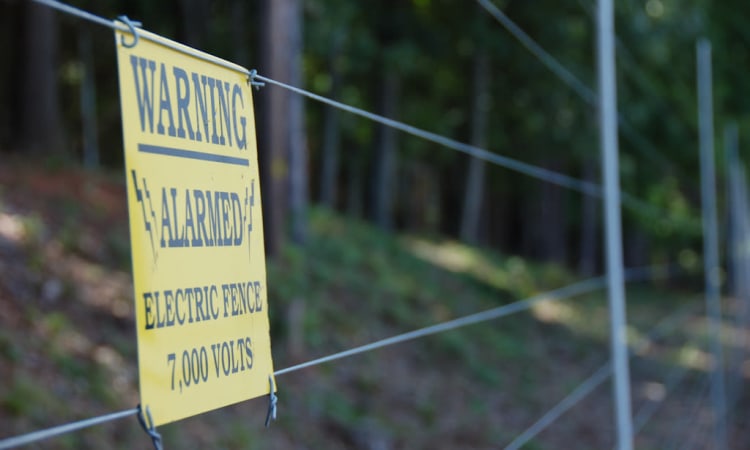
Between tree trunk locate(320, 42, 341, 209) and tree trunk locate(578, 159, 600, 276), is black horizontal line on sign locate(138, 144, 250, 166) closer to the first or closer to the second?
tree trunk locate(320, 42, 341, 209)

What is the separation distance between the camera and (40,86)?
1267 cm

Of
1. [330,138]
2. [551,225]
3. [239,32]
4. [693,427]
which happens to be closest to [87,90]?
[330,138]

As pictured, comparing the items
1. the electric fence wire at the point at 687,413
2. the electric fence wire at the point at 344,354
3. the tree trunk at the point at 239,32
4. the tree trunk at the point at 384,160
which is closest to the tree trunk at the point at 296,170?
the tree trunk at the point at 239,32

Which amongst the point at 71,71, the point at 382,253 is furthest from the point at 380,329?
the point at 71,71

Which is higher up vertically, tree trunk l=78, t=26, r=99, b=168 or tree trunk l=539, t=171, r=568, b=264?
tree trunk l=78, t=26, r=99, b=168

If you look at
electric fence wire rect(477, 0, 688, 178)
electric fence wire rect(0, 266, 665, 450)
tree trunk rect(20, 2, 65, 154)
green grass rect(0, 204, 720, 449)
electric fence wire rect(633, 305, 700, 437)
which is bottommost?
electric fence wire rect(633, 305, 700, 437)

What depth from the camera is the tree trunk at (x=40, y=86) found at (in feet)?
40.9

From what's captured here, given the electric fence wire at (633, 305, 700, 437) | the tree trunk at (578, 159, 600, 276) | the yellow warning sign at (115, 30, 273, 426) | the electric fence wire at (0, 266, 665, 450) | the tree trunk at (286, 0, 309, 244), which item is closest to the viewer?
the electric fence wire at (0, 266, 665, 450)

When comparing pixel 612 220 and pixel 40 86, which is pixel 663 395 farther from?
pixel 612 220

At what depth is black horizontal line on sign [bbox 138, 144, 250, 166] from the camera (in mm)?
1894

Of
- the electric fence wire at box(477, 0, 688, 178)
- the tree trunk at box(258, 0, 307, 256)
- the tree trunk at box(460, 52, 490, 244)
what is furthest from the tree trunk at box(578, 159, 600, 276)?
the tree trunk at box(258, 0, 307, 256)

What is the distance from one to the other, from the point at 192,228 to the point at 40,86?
11.4m

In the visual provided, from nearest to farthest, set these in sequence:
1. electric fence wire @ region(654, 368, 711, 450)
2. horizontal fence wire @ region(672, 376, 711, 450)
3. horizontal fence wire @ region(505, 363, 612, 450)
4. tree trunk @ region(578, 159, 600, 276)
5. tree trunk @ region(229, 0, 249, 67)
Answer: horizontal fence wire @ region(505, 363, 612, 450), horizontal fence wire @ region(672, 376, 711, 450), electric fence wire @ region(654, 368, 711, 450), tree trunk @ region(229, 0, 249, 67), tree trunk @ region(578, 159, 600, 276)

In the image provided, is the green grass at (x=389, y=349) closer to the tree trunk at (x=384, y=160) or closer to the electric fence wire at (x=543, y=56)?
the tree trunk at (x=384, y=160)
